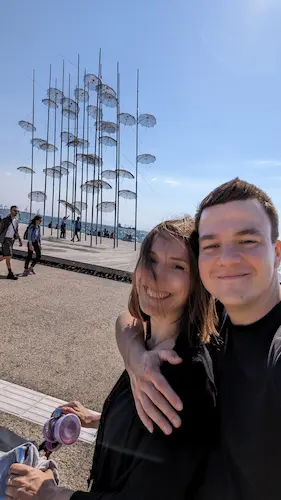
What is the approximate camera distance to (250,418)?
37.9 inches

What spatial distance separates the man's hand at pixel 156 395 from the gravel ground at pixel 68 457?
176 centimetres

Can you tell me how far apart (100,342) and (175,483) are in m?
4.63

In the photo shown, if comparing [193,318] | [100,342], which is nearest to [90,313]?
[100,342]

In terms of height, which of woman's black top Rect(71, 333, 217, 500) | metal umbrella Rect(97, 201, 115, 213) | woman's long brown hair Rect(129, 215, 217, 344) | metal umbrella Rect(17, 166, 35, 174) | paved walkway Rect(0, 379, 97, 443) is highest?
metal umbrella Rect(17, 166, 35, 174)

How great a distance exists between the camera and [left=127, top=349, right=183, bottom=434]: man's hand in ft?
3.47

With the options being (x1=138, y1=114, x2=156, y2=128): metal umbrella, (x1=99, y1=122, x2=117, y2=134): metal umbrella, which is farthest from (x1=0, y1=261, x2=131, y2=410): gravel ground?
(x1=138, y1=114, x2=156, y2=128): metal umbrella

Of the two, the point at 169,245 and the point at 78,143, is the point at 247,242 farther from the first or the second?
the point at 78,143

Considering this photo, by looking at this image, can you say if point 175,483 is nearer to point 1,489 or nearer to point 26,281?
point 1,489

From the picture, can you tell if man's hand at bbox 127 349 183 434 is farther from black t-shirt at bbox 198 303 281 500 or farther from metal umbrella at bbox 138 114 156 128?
metal umbrella at bbox 138 114 156 128

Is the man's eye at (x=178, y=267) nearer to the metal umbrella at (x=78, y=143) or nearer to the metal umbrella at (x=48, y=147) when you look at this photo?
the metal umbrella at (x=78, y=143)

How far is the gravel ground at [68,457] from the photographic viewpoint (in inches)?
97.4

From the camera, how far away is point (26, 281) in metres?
9.16

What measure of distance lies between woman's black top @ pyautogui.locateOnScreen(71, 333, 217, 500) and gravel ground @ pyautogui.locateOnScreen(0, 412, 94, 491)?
1.49 m

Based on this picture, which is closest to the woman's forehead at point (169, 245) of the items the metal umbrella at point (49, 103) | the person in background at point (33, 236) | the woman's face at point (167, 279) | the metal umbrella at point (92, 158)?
the woman's face at point (167, 279)
